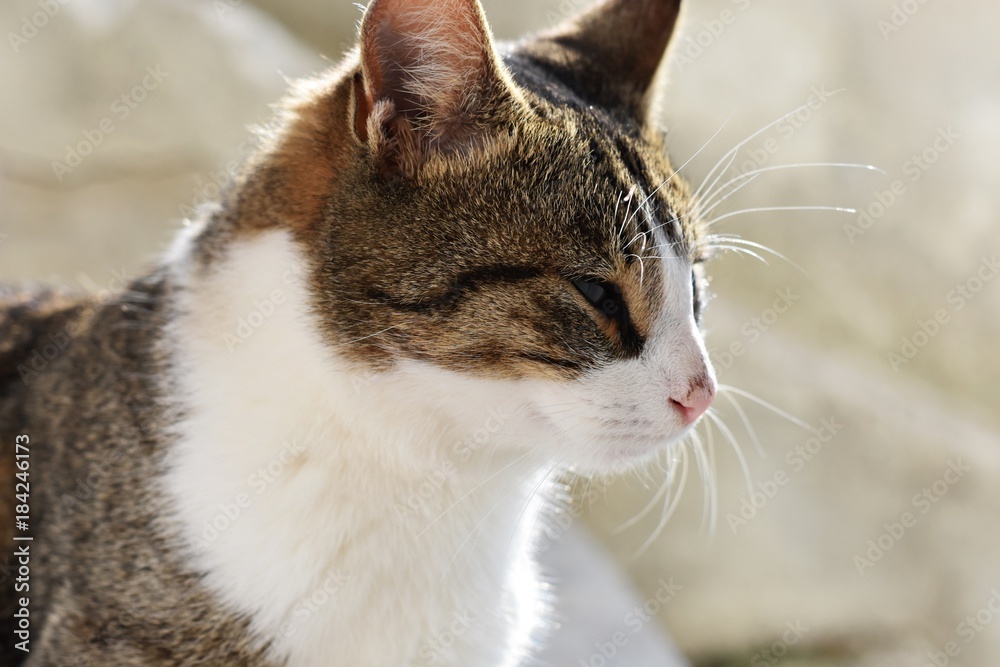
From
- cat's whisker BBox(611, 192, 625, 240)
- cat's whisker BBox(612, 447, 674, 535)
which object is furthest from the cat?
cat's whisker BBox(612, 447, 674, 535)

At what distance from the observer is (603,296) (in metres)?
1.58

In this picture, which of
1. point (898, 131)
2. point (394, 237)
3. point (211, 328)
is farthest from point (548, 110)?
point (898, 131)

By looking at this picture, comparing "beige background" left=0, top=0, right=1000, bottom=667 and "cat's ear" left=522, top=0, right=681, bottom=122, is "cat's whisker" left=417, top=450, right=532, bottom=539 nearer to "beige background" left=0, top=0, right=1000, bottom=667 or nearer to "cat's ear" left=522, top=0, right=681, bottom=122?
"cat's ear" left=522, top=0, right=681, bottom=122

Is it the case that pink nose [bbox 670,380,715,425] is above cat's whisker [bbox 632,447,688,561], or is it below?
above

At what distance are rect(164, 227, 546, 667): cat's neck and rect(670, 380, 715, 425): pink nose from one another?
308 mm

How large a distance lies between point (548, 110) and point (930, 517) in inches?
118

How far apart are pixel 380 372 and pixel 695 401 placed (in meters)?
0.53

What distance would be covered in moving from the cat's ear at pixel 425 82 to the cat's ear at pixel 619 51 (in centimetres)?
42

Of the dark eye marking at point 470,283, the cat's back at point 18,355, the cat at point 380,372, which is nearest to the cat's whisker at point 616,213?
the cat at point 380,372

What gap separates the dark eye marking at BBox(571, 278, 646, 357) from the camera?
157cm

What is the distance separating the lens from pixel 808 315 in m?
4.32

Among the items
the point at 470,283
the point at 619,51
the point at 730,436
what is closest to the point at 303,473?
the point at 470,283

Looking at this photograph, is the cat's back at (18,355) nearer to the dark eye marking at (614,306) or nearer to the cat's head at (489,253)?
the cat's head at (489,253)

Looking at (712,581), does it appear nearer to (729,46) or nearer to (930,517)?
(930,517)
